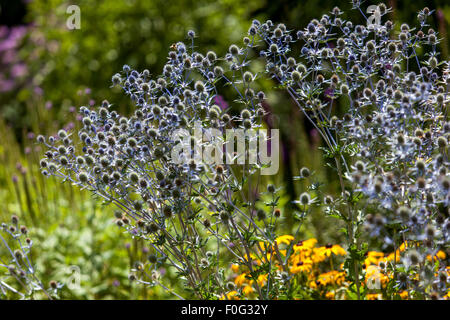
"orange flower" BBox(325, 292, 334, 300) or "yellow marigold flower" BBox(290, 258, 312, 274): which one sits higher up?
"yellow marigold flower" BBox(290, 258, 312, 274)

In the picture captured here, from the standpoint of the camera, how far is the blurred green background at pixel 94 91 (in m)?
4.27

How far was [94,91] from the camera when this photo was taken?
7.82 metres

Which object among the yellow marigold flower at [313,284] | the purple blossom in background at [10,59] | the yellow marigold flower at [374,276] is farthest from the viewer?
the purple blossom in background at [10,59]

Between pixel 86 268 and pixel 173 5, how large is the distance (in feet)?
14.9

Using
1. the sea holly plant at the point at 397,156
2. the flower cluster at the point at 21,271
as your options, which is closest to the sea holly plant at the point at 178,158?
the sea holly plant at the point at 397,156

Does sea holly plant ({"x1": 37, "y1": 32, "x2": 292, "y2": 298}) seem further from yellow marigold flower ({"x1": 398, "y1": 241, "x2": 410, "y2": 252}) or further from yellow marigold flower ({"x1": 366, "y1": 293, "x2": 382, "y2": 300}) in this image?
yellow marigold flower ({"x1": 366, "y1": 293, "x2": 382, "y2": 300})

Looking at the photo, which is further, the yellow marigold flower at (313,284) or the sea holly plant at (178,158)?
the yellow marigold flower at (313,284)

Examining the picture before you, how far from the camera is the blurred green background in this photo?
14.0 ft

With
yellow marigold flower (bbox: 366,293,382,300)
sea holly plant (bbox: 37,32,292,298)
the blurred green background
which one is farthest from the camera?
the blurred green background

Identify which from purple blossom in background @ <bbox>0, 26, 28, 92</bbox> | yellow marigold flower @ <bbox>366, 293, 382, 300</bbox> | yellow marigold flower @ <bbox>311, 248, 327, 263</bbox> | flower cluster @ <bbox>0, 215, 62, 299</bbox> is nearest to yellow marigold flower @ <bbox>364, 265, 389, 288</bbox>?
yellow marigold flower @ <bbox>366, 293, 382, 300</bbox>

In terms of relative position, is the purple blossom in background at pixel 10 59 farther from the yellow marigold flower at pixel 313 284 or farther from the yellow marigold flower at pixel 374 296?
the yellow marigold flower at pixel 374 296

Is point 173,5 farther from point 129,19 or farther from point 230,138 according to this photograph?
point 230,138

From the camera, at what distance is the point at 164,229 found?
2.36 m

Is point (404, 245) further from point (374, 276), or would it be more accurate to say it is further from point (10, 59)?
point (10, 59)
